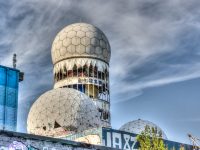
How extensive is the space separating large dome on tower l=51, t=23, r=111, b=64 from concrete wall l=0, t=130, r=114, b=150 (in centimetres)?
3656

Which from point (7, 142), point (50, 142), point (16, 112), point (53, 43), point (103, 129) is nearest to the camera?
point (7, 142)

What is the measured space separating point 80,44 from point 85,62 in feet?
8.68

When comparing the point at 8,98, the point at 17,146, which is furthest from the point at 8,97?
the point at 17,146

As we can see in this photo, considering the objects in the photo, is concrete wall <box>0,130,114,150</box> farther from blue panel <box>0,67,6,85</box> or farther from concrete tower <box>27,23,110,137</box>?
concrete tower <box>27,23,110,137</box>

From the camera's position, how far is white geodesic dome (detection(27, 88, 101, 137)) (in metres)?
52.0

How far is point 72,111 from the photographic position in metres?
53.1

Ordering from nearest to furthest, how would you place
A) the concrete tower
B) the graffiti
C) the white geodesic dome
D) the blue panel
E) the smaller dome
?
the graffiti < the blue panel < the white geodesic dome < the smaller dome < the concrete tower

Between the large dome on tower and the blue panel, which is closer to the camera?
the blue panel

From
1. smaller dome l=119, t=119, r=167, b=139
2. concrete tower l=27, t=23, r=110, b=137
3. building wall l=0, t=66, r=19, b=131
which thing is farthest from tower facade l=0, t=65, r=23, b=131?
smaller dome l=119, t=119, r=167, b=139

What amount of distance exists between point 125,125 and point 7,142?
133 ft

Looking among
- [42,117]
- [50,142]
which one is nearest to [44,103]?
[42,117]

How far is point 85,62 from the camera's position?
211 ft

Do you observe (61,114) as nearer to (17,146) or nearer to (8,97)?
(8,97)

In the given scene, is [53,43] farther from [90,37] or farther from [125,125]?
[125,125]
